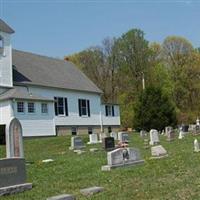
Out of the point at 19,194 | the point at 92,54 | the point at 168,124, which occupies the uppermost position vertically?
the point at 92,54

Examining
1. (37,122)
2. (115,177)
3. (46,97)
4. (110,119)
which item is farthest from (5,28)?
(115,177)

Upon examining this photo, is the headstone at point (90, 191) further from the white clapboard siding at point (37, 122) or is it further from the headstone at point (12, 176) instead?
the white clapboard siding at point (37, 122)

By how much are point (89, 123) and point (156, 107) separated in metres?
7.30

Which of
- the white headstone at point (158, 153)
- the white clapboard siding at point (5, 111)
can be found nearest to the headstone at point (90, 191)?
the white headstone at point (158, 153)

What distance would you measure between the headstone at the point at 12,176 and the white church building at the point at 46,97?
19.1 meters

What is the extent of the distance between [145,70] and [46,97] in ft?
92.4

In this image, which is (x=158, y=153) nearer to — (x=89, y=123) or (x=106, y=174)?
(x=106, y=174)

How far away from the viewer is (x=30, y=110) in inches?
1452

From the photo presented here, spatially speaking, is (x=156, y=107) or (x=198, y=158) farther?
(x=156, y=107)

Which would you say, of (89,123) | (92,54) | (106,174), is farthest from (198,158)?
(92,54)

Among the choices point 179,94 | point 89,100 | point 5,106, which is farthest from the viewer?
point 179,94

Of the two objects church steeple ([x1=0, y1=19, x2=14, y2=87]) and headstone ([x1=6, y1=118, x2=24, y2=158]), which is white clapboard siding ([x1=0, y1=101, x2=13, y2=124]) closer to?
church steeple ([x1=0, y1=19, x2=14, y2=87])

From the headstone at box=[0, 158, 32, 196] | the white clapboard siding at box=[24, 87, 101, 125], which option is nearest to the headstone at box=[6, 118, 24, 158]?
the headstone at box=[0, 158, 32, 196]

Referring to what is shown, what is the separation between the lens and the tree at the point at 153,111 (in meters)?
44.4
